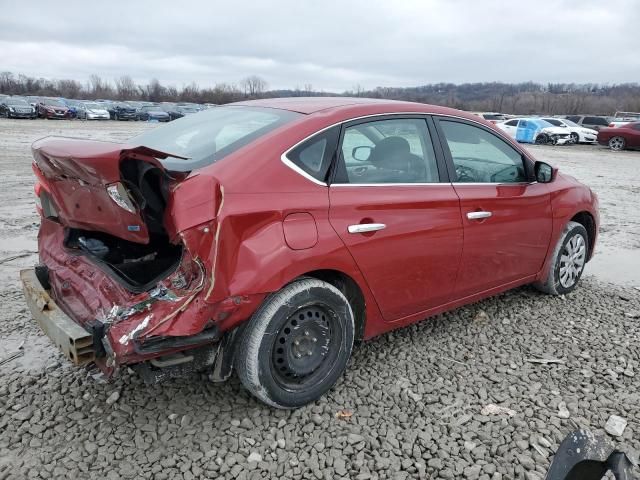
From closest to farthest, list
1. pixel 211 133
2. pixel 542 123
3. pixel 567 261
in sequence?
pixel 211 133, pixel 567 261, pixel 542 123

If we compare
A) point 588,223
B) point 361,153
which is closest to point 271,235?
point 361,153

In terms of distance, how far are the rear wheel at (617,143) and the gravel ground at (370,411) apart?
22.9 metres

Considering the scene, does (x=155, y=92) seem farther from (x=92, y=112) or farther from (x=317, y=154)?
(x=317, y=154)

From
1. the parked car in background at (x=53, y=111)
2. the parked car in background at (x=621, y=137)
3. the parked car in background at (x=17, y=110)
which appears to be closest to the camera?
the parked car in background at (x=621, y=137)

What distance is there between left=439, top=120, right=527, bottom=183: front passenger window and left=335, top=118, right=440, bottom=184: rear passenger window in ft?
0.74

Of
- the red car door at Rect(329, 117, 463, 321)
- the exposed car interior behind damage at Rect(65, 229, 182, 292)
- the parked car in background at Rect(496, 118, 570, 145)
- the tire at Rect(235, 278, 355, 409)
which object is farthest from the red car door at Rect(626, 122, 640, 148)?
the exposed car interior behind damage at Rect(65, 229, 182, 292)

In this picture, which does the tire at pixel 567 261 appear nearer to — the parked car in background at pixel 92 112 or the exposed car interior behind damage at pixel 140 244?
the exposed car interior behind damage at pixel 140 244

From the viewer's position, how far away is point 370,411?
2.93 meters

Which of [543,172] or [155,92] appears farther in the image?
[155,92]

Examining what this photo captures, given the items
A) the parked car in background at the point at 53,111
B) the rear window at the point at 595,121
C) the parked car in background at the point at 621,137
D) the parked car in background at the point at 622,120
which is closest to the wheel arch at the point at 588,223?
the parked car in background at the point at 621,137

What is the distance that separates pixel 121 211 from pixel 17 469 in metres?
1.29

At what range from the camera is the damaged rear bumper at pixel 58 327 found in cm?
248

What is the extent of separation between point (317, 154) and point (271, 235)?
59 centimetres

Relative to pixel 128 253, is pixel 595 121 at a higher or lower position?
lower
